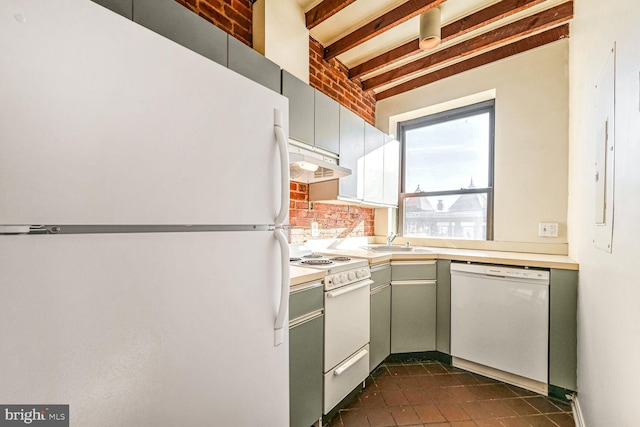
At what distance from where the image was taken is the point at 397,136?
11.3 ft

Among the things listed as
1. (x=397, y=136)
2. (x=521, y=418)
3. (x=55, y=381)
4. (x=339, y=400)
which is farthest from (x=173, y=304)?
(x=397, y=136)

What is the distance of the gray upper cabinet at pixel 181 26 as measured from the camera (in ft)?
3.77

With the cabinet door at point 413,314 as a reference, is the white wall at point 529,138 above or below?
above

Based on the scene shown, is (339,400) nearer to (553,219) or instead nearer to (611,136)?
(611,136)

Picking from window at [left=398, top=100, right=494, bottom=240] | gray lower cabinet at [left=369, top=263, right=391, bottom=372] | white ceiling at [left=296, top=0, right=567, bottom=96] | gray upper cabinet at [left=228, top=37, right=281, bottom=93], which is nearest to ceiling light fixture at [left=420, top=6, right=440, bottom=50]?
white ceiling at [left=296, top=0, right=567, bottom=96]

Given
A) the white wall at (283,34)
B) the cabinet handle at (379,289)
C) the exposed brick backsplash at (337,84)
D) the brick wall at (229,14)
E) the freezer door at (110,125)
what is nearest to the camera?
the freezer door at (110,125)

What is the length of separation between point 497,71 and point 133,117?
3.15m

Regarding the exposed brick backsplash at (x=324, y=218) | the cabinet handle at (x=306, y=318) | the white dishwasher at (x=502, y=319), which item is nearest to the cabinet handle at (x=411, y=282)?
the white dishwasher at (x=502, y=319)

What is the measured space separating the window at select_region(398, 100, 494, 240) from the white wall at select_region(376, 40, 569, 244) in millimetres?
165

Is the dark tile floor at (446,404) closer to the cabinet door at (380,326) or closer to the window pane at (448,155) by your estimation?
the cabinet door at (380,326)

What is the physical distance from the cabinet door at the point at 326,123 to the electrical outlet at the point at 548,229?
6.22ft

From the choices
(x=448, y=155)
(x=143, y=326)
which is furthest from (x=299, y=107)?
(x=448, y=155)

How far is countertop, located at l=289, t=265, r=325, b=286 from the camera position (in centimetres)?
137

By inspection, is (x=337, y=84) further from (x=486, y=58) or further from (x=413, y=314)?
(x=413, y=314)
